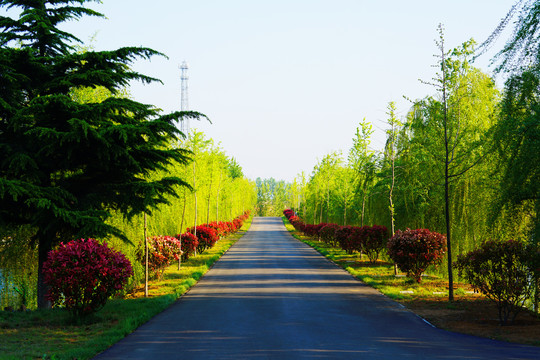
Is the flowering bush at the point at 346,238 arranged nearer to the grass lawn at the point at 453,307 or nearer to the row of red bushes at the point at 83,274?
the grass lawn at the point at 453,307

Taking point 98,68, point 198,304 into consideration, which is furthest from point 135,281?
point 98,68

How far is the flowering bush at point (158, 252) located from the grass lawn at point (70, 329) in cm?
190

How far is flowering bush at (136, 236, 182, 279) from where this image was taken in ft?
52.2

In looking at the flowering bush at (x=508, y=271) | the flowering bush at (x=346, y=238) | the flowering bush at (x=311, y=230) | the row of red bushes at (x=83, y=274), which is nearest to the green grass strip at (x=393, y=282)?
the flowering bush at (x=346, y=238)

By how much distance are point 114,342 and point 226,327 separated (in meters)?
2.29

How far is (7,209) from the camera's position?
12289 mm

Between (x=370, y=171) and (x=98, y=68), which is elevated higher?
(x=98, y=68)

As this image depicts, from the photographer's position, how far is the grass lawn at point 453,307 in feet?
31.1

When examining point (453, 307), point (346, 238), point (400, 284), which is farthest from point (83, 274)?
point (346, 238)

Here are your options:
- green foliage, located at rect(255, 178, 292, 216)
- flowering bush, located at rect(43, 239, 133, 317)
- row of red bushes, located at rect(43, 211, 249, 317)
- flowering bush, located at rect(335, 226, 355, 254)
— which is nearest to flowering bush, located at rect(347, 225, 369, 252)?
flowering bush, located at rect(335, 226, 355, 254)

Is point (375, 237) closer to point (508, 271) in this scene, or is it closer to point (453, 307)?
point (453, 307)

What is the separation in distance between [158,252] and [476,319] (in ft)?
35.1

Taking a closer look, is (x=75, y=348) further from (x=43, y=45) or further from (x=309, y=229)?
(x=309, y=229)

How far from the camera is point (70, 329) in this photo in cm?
967
